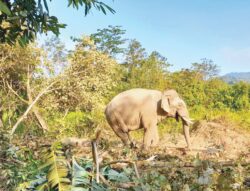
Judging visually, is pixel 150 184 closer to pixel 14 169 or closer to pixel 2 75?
pixel 14 169

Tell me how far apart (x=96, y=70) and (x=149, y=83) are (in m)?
5.04

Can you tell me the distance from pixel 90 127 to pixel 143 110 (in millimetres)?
4061

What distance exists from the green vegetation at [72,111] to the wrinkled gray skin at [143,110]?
913 mm

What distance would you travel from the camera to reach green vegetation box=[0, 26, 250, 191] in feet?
4.56

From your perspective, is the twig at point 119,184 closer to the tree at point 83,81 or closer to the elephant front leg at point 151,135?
the elephant front leg at point 151,135

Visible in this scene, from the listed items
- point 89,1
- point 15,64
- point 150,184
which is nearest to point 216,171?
point 150,184

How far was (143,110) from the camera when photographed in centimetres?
1012

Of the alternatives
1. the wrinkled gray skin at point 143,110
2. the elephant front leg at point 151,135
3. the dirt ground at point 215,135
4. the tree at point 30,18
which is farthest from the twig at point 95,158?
the dirt ground at point 215,135

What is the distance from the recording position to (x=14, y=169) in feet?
5.24

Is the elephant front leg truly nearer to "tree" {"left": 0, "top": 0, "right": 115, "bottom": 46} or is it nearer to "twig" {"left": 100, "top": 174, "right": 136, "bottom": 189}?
"tree" {"left": 0, "top": 0, "right": 115, "bottom": 46}

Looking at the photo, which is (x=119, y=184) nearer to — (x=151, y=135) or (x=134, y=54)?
(x=151, y=135)

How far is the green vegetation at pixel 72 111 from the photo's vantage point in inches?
54.7

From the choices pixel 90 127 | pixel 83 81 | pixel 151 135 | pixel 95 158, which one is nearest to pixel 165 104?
pixel 151 135

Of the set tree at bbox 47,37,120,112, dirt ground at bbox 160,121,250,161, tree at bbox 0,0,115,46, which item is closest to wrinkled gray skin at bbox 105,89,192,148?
dirt ground at bbox 160,121,250,161
